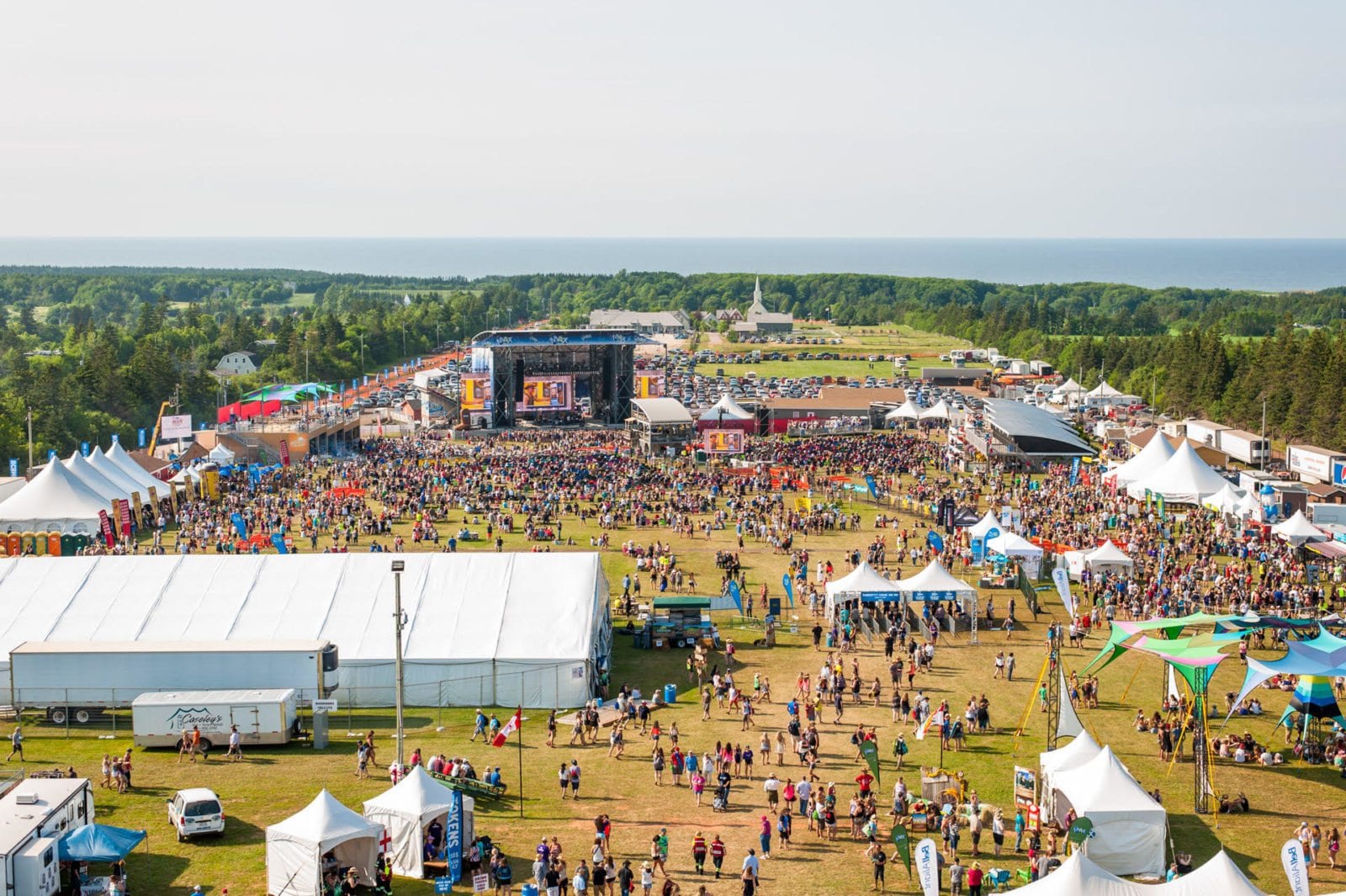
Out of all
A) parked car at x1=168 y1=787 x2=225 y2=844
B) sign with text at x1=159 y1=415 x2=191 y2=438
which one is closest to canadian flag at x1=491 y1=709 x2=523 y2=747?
parked car at x1=168 y1=787 x2=225 y2=844

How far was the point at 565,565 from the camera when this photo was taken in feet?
90.4

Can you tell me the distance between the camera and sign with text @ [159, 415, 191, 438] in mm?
57781

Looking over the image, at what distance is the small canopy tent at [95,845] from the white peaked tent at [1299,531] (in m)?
31.9

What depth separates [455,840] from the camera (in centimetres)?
1716

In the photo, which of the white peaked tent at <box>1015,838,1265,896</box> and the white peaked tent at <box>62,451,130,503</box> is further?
the white peaked tent at <box>62,451,130,503</box>

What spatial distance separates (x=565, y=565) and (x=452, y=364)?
84.1 m

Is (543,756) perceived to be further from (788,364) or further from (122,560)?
(788,364)

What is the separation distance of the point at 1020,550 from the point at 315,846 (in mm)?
23281

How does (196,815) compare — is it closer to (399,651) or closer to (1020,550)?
(399,651)

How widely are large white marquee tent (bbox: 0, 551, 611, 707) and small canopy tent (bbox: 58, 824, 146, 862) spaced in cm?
779

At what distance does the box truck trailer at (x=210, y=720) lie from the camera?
22359mm

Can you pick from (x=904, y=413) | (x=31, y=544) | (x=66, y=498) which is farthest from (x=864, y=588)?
(x=904, y=413)

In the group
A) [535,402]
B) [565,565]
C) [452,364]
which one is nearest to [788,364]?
[452,364]

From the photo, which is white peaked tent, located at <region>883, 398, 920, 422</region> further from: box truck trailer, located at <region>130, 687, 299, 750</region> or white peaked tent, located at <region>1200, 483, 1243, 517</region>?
box truck trailer, located at <region>130, 687, 299, 750</region>
